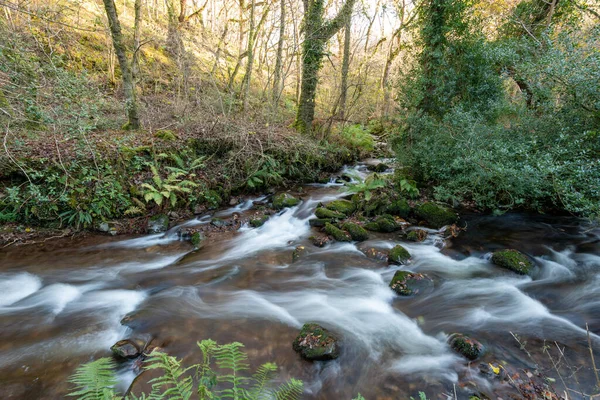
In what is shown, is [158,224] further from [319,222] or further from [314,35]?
[314,35]

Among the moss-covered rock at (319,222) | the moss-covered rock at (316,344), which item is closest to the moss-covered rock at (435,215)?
the moss-covered rock at (319,222)

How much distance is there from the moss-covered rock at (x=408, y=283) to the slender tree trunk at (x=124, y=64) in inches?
347

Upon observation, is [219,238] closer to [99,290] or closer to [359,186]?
[99,290]

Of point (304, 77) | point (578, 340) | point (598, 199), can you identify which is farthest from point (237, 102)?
point (578, 340)

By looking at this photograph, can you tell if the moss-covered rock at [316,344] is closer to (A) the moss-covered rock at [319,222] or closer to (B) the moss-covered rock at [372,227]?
(B) the moss-covered rock at [372,227]

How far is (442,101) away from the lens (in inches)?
382

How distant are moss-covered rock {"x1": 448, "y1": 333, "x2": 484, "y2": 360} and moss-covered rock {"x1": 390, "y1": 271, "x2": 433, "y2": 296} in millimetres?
1186

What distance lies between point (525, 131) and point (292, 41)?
9.04 metres

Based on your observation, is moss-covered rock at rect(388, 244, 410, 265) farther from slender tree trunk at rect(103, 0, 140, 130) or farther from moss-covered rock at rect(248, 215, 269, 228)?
slender tree trunk at rect(103, 0, 140, 130)

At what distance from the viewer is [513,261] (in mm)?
6000

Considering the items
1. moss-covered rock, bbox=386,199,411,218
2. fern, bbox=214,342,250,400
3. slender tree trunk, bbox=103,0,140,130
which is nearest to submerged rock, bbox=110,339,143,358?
fern, bbox=214,342,250,400

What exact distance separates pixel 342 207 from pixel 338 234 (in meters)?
1.72

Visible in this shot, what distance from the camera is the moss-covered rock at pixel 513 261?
19.3 feet

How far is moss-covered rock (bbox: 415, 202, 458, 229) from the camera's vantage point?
7.93m
